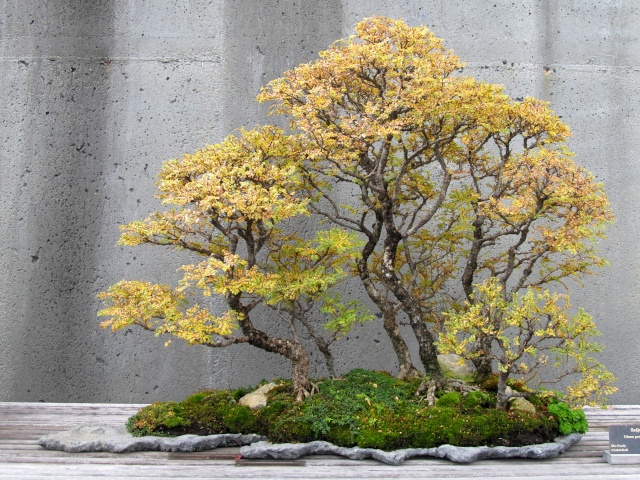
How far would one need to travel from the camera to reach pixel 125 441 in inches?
120

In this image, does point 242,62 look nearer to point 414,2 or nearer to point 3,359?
point 414,2

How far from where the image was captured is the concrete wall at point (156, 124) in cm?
438

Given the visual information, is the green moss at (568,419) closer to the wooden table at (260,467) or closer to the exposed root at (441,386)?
the wooden table at (260,467)

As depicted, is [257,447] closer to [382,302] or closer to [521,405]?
[382,302]

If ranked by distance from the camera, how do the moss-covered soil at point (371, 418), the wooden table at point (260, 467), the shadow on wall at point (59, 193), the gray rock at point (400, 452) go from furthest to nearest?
1. the shadow on wall at point (59, 193)
2. the moss-covered soil at point (371, 418)
3. the gray rock at point (400, 452)
4. the wooden table at point (260, 467)

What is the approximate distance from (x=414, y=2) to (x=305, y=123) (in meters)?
2.09

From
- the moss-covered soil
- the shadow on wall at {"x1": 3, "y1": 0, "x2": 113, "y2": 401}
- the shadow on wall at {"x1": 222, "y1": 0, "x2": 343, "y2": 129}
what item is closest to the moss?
the moss-covered soil

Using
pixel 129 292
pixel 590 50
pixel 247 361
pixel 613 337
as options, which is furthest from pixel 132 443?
pixel 590 50

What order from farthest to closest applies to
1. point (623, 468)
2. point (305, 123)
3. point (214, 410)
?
point (214, 410) → point (305, 123) → point (623, 468)

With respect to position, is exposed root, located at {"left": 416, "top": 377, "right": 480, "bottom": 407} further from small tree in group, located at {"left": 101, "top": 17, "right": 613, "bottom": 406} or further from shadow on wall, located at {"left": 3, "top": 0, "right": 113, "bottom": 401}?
shadow on wall, located at {"left": 3, "top": 0, "right": 113, "bottom": 401}

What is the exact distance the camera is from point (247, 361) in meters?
4.41

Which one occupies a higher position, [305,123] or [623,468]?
[305,123]

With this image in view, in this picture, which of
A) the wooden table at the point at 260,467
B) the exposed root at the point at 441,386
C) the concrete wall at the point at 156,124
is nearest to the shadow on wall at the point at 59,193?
the concrete wall at the point at 156,124

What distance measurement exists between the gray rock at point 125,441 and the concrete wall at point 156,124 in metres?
1.22
